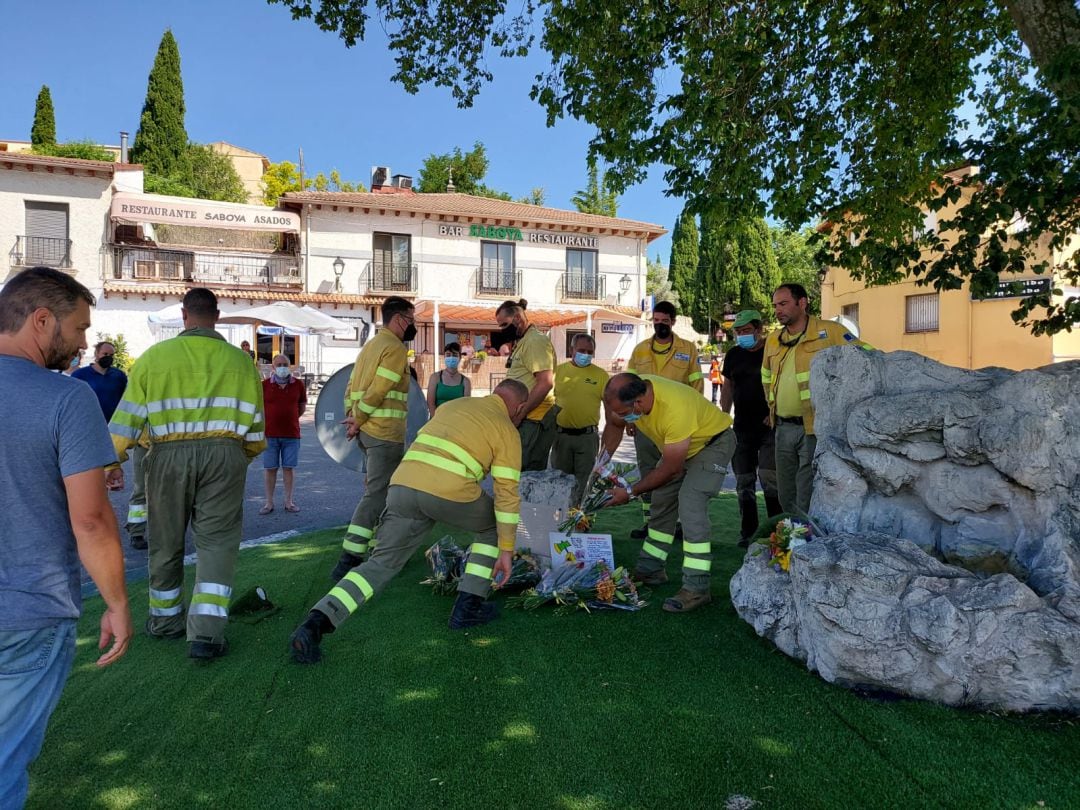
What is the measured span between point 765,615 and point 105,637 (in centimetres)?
320

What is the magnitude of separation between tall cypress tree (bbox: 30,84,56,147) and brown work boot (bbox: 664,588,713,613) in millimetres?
44243

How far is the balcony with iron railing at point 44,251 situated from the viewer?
25031 millimetres

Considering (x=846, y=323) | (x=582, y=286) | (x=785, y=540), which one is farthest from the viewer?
(x=582, y=286)

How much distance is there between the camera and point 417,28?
755 cm

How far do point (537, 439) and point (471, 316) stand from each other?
22.3m

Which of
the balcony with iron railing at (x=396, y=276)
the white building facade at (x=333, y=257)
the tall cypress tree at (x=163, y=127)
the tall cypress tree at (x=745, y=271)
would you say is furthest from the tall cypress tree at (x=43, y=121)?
the tall cypress tree at (x=745, y=271)

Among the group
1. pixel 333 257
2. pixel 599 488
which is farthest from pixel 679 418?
pixel 333 257

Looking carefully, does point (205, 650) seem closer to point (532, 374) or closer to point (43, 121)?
point (532, 374)

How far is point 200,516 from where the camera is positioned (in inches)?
157

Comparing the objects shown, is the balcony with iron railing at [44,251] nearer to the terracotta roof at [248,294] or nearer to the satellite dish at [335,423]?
the terracotta roof at [248,294]

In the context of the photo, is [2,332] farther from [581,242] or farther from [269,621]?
[581,242]

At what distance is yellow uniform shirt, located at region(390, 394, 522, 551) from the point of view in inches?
157

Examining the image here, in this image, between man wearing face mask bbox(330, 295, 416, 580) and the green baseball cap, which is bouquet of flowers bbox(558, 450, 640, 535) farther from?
the green baseball cap

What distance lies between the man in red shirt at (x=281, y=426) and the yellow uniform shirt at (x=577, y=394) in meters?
3.13
